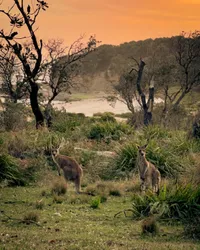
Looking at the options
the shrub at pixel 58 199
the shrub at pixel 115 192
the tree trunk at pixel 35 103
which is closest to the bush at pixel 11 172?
the shrub at pixel 115 192

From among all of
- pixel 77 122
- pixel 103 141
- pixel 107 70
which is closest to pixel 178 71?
pixel 77 122

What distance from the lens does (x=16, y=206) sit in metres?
12.5

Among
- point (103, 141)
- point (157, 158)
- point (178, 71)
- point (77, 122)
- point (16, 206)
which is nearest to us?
point (16, 206)

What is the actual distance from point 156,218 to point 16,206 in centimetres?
342

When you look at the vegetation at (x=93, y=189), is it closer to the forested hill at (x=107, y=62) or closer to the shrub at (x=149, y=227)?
the shrub at (x=149, y=227)

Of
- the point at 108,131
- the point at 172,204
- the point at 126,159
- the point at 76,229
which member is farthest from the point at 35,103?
the point at 76,229

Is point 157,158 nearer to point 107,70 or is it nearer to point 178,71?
point 178,71

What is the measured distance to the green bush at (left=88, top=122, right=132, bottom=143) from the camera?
924 inches

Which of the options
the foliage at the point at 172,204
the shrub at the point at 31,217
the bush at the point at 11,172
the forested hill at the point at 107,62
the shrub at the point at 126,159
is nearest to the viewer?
the shrub at the point at 31,217

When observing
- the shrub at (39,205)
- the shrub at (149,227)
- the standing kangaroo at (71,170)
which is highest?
the standing kangaroo at (71,170)

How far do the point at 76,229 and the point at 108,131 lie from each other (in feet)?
46.4

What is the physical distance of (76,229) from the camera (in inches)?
391

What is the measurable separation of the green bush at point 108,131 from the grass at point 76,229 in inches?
388

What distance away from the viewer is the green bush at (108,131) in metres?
23.5
